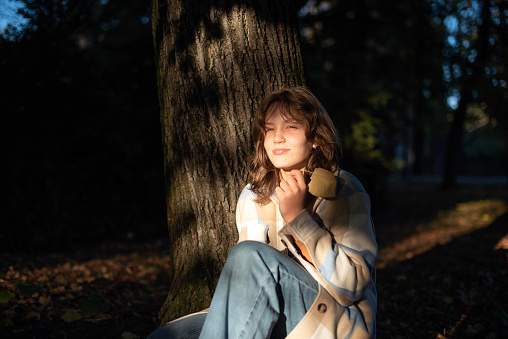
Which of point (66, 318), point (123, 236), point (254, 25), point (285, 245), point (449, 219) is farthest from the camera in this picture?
point (449, 219)

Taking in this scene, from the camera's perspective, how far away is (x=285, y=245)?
215cm

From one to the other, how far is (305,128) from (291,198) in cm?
46

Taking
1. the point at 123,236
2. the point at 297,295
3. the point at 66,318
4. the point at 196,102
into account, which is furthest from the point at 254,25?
the point at 123,236

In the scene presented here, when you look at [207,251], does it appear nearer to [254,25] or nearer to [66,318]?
[66,318]

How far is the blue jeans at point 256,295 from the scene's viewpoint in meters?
1.74

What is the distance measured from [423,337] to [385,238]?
4805mm

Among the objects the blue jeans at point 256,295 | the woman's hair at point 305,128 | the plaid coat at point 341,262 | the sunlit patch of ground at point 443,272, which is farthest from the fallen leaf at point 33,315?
the sunlit patch of ground at point 443,272

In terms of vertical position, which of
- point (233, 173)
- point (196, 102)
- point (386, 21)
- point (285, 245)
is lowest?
point (285, 245)

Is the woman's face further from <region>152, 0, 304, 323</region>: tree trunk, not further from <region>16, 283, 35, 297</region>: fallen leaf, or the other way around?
<region>16, 283, 35, 297</region>: fallen leaf

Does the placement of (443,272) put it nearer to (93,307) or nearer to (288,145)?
(288,145)

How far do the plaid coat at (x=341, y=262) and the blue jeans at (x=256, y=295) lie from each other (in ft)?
0.26

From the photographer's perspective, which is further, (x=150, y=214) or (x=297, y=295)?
(x=150, y=214)

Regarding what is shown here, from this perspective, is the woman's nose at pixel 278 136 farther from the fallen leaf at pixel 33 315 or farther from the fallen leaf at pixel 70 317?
the fallen leaf at pixel 33 315

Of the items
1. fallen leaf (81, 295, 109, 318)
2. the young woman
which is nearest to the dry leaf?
the young woman
